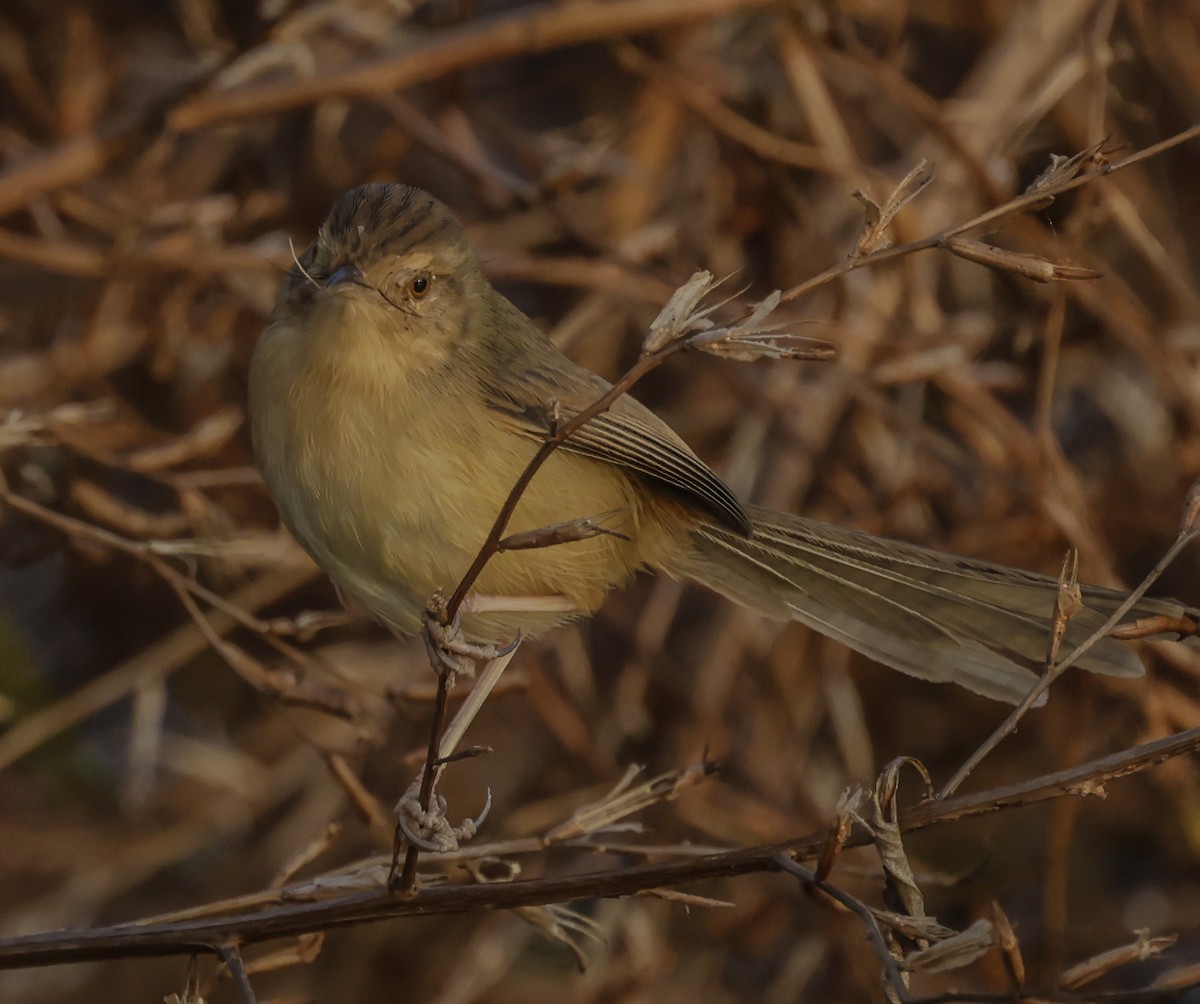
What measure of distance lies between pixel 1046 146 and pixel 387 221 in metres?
2.71

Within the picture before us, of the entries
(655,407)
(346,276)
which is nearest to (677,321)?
(346,276)

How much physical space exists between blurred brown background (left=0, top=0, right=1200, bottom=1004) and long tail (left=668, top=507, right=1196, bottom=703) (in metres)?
1.00

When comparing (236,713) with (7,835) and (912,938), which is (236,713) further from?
(912,938)

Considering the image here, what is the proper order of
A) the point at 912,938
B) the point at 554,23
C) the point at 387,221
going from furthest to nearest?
the point at 554,23 → the point at 387,221 → the point at 912,938

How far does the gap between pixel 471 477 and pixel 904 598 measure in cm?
104

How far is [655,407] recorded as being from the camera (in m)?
5.64

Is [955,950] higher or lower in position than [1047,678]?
lower

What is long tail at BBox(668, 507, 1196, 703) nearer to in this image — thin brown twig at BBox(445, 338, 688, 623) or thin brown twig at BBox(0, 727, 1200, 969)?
thin brown twig at BBox(0, 727, 1200, 969)

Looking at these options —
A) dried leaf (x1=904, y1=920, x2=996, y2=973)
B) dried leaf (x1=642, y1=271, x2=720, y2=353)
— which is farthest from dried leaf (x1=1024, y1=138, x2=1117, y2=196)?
dried leaf (x1=904, y1=920, x2=996, y2=973)

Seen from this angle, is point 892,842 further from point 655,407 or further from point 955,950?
point 655,407

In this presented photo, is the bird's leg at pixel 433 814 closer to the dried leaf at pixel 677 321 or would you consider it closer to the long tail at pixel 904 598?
the dried leaf at pixel 677 321

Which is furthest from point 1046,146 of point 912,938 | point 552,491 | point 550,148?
point 912,938

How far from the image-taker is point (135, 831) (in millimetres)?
5234

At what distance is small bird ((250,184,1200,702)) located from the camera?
3.25m
